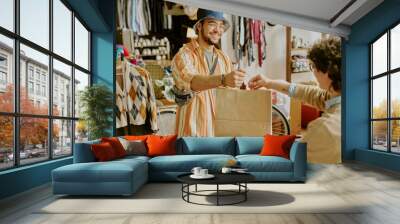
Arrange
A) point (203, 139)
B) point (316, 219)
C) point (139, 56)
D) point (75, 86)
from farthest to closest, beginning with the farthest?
point (139, 56)
point (75, 86)
point (203, 139)
point (316, 219)

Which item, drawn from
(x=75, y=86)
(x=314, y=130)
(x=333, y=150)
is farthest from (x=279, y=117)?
(x=75, y=86)

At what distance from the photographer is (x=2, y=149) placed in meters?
4.93

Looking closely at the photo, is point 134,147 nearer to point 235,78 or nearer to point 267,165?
point 267,165

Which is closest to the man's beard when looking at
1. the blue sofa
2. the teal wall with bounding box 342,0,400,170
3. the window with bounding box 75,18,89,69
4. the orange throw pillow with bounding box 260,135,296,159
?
the window with bounding box 75,18,89,69

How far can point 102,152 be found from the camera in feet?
19.0

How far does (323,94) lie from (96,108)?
5452 mm

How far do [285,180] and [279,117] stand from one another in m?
3.39

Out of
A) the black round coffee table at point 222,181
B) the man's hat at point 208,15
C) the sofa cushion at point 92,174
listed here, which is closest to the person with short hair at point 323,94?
the man's hat at point 208,15

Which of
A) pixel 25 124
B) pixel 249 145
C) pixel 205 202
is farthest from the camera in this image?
pixel 249 145

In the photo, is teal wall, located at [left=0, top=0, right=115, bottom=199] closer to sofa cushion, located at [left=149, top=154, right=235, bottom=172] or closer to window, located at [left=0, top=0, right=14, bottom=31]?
sofa cushion, located at [left=149, top=154, right=235, bottom=172]

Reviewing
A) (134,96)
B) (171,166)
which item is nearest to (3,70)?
(171,166)

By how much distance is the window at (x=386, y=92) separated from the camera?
8.06m

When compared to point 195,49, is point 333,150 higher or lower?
lower

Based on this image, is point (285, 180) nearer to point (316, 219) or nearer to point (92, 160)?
point (316, 219)
